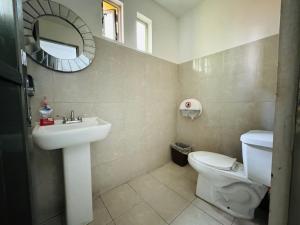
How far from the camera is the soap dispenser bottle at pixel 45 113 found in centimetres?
101

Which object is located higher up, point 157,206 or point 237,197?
point 237,197

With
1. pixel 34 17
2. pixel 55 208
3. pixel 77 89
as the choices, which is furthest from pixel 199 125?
pixel 34 17

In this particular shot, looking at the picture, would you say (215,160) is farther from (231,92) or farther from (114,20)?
(114,20)

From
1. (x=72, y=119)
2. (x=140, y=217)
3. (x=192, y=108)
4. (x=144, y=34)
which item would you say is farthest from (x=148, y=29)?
(x=140, y=217)

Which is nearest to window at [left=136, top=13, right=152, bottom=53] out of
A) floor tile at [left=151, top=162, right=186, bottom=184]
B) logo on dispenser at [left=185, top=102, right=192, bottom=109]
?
logo on dispenser at [left=185, top=102, right=192, bottom=109]

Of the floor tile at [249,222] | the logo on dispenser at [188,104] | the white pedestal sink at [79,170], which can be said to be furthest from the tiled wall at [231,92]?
the white pedestal sink at [79,170]

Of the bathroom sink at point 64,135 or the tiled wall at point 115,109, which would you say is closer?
the bathroom sink at point 64,135

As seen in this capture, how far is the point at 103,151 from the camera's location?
4.60 ft

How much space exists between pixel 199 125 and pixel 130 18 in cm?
168

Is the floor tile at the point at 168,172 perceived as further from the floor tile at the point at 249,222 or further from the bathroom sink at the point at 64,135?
the bathroom sink at the point at 64,135

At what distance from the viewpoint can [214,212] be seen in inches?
46.3

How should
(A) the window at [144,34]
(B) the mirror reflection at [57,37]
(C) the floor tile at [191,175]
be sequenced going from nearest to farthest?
(B) the mirror reflection at [57,37], (C) the floor tile at [191,175], (A) the window at [144,34]

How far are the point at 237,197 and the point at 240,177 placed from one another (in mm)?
210

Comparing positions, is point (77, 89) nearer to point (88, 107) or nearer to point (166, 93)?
point (88, 107)
